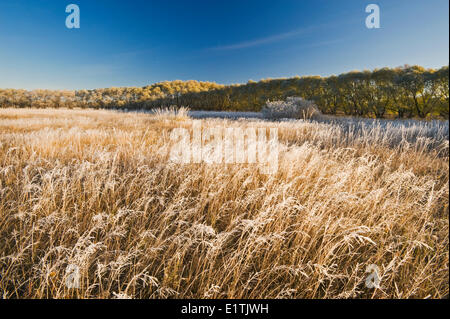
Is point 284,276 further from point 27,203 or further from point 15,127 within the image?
point 15,127

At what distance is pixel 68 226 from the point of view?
61.0 inches

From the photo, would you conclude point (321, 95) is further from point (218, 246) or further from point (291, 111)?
point (218, 246)

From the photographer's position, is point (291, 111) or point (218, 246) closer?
point (218, 246)

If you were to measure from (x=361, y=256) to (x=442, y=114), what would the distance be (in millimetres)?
19940

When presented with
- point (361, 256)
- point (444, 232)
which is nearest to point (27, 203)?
point (361, 256)

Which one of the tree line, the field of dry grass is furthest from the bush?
the field of dry grass

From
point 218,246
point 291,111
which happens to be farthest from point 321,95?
point 218,246

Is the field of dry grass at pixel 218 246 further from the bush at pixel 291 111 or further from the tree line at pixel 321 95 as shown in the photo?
the tree line at pixel 321 95

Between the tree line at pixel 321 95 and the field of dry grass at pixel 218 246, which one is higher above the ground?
the tree line at pixel 321 95

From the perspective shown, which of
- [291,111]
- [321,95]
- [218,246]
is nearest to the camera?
[218,246]

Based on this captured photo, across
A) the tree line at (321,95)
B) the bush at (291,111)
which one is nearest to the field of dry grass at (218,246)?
the bush at (291,111)

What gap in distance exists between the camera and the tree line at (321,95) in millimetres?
13836

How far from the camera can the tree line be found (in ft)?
45.4

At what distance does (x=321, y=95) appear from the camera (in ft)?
60.2
